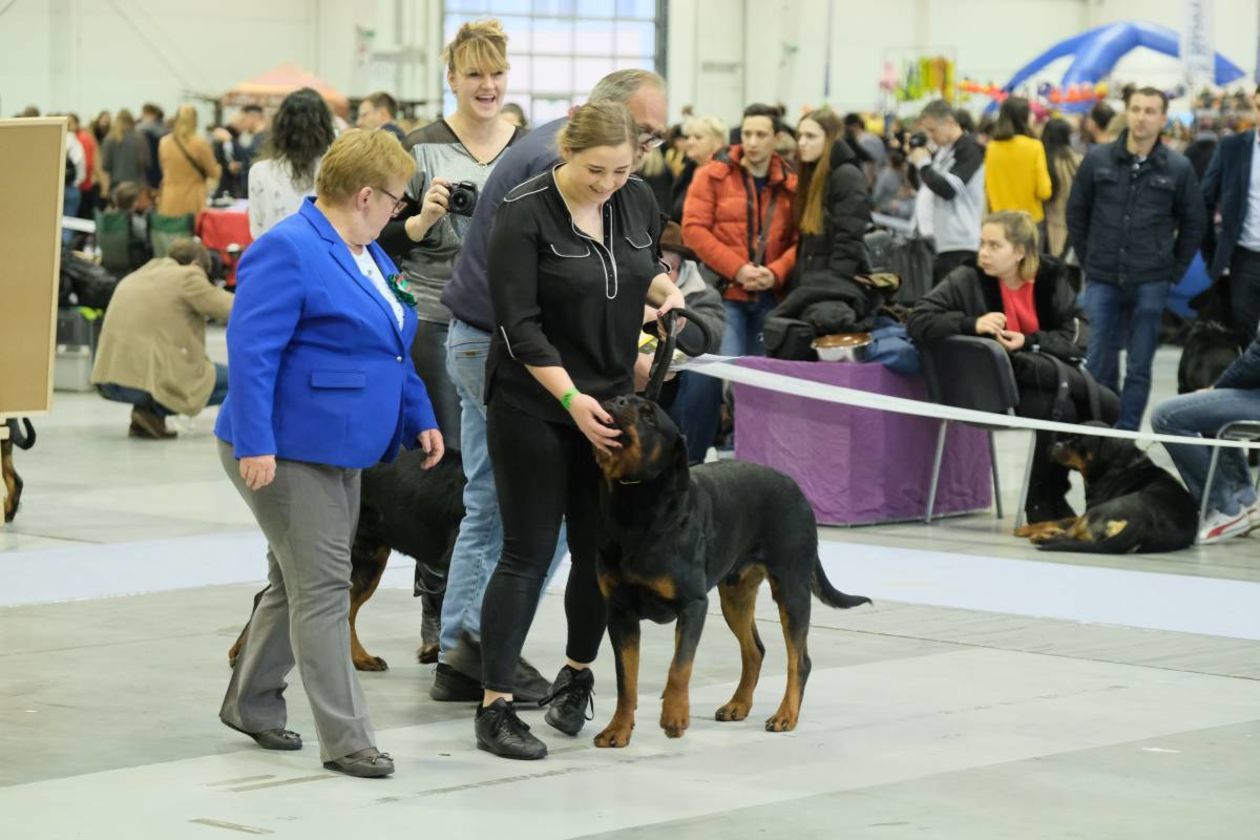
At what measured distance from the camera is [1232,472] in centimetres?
878

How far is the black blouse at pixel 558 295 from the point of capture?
4871 mm

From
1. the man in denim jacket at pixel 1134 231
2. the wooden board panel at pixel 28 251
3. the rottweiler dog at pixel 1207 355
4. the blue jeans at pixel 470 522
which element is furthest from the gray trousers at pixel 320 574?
the man in denim jacket at pixel 1134 231

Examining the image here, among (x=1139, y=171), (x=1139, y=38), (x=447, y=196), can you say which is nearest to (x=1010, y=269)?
(x=1139, y=171)

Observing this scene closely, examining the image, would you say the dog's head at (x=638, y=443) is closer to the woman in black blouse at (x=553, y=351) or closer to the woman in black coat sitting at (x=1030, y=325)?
the woman in black blouse at (x=553, y=351)

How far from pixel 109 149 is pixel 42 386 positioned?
16.7 m

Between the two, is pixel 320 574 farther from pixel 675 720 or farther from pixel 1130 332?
pixel 1130 332

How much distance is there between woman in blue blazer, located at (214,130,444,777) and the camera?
4562 millimetres

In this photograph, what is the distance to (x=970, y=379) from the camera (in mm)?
8969

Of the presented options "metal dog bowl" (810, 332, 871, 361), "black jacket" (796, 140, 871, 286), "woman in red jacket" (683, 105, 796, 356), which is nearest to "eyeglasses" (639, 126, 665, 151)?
"metal dog bowl" (810, 332, 871, 361)

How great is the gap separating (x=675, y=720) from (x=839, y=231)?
5042 mm

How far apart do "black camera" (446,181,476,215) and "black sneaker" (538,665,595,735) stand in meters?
1.33

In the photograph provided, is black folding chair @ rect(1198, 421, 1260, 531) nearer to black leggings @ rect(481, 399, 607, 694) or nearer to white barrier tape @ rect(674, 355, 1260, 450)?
white barrier tape @ rect(674, 355, 1260, 450)

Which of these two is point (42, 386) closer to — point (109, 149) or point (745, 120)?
point (745, 120)

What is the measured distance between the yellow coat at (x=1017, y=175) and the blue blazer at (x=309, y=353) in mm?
9639
